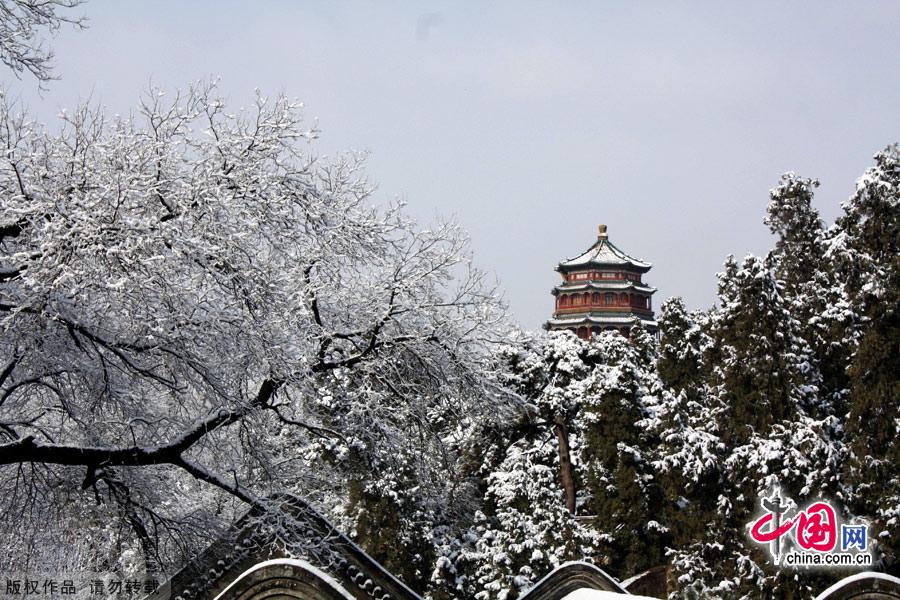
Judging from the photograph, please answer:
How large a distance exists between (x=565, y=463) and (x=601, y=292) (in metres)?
45.5

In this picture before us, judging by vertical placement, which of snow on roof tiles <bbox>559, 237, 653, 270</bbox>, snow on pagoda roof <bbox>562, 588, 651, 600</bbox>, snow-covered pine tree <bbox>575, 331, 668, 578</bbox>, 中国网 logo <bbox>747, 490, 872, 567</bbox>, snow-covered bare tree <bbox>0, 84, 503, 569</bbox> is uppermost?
snow on roof tiles <bbox>559, 237, 653, 270</bbox>

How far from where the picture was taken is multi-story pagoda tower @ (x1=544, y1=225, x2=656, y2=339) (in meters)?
74.4

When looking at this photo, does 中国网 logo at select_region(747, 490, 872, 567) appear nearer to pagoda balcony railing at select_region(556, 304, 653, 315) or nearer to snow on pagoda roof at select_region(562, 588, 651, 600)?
snow on pagoda roof at select_region(562, 588, 651, 600)

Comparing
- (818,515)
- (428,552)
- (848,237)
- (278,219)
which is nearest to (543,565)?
(428,552)

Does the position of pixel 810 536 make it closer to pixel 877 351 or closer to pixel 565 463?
pixel 877 351

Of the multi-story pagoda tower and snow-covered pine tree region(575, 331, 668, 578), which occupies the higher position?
the multi-story pagoda tower

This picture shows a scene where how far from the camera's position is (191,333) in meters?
8.57

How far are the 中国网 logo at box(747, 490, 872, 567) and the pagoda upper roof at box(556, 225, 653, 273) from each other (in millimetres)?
52605

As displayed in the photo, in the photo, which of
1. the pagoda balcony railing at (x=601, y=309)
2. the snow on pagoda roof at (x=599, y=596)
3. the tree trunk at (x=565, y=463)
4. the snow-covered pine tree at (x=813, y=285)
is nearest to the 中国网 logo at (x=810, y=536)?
the snow-covered pine tree at (x=813, y=285)

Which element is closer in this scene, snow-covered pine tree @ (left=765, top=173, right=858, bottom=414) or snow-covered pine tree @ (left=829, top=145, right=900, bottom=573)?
snow-covered pine tree @ (left=829, top=145, right=900, bottom=573)

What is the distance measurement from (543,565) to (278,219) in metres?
18.8

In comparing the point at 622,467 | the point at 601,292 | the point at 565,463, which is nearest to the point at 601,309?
the point at 601,292

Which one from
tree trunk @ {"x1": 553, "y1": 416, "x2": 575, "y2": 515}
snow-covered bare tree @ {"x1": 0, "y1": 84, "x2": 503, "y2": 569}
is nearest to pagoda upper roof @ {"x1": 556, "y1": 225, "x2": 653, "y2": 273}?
tree trunk @ {"x1": 553, "y1": 416, "x2": 575, "y2": 515}

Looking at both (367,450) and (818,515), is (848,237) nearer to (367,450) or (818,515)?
(818,515)
